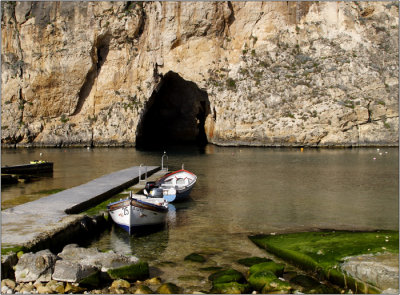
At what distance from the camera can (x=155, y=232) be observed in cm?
1603

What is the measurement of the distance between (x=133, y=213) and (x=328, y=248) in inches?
269

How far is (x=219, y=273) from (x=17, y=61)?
6543 centimetres

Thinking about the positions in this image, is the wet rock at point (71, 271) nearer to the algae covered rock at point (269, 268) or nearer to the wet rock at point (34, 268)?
the wet rock at point (34, 268)

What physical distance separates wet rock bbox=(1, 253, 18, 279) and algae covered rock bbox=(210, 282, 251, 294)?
4.76m

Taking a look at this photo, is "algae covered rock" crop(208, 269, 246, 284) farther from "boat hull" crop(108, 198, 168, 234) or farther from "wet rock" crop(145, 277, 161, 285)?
"boat hull" crop(108, 198, 168, 234)

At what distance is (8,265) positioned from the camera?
10.3m

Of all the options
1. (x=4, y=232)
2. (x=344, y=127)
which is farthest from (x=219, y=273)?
(x=344, y=127)

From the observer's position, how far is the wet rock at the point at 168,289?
33.2ft

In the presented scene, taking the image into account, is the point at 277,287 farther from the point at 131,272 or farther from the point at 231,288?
the point at 131,272

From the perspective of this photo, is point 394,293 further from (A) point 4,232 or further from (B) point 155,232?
(A) point 4,232

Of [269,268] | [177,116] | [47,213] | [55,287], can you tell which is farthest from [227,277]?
[177,116]

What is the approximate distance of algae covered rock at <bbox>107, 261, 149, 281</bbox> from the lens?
417 inches

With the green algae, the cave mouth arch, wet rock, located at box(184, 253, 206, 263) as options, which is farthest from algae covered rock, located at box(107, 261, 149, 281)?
the cave mouth arch

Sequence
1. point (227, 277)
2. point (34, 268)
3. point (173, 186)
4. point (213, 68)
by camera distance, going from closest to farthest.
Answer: point (34, 268)
point (227, 277)
point (173, 186)
point (213, 68)
